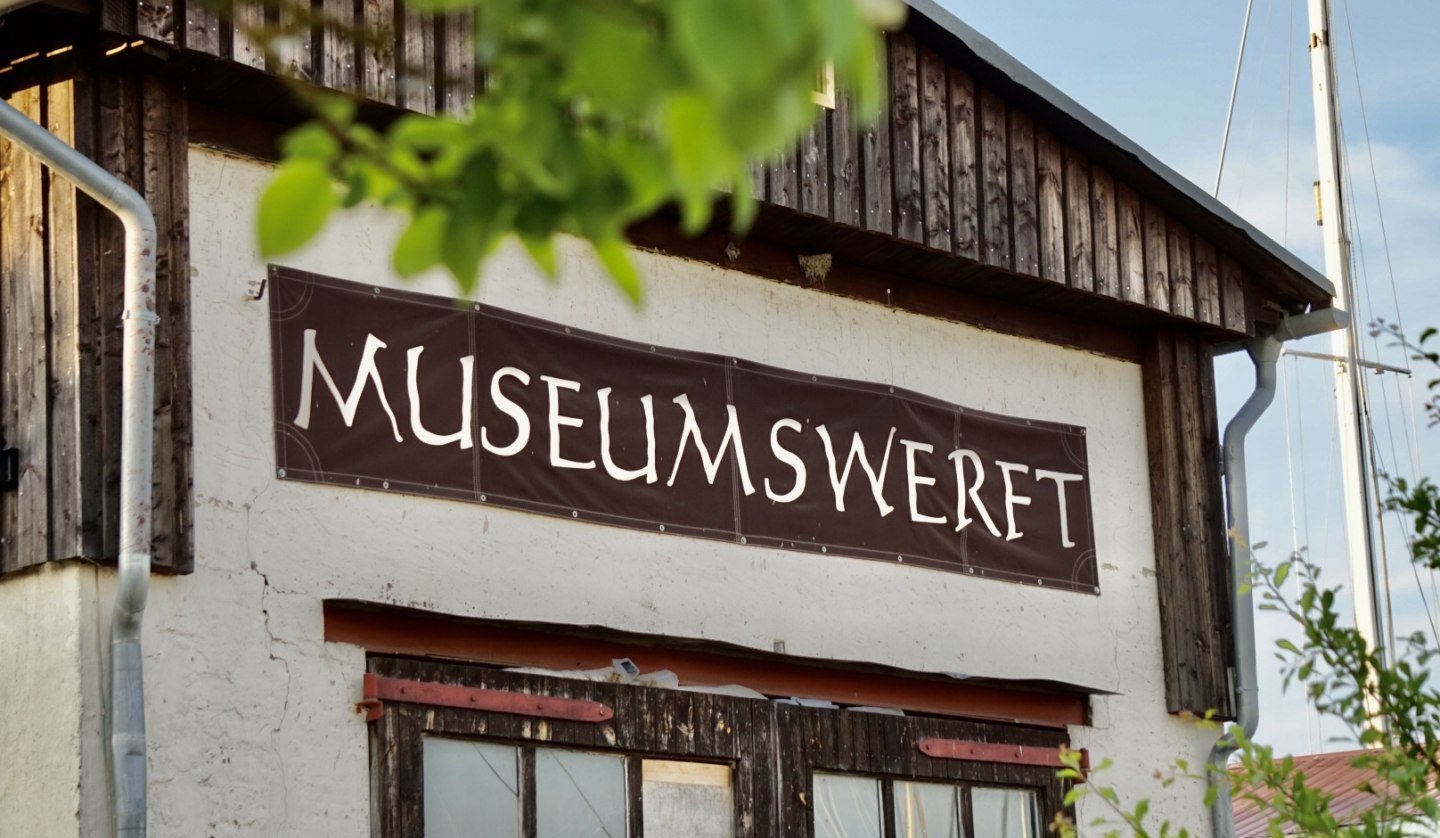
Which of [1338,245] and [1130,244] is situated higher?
[1338,245]

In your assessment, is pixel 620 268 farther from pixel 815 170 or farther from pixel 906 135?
pixel 906 135

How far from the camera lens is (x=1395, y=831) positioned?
5121mm

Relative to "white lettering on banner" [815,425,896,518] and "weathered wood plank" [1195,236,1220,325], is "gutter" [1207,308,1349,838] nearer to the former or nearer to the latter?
"weathered wood plank" [1195,236,1220,325]

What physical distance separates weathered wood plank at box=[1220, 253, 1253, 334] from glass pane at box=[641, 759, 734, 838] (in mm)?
4499

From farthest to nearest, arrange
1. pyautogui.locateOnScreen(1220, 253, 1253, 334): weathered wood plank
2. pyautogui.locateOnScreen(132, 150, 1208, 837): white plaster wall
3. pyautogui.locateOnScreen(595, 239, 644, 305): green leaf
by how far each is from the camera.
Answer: pyautogui.locateOnScreen(1220, 253, 1253, 334): weathered wood plank → pyautogui.locateOnScreen(132, 150, 1208, 837): white plaster wall → pyautogui.locateOnScreen(595, 239, 644, 305): green leaf

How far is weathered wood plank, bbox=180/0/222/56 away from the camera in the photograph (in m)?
7.85

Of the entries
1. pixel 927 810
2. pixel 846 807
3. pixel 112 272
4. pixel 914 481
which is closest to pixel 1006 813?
pixel 927 810

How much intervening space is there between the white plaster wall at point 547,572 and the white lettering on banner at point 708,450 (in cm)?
30

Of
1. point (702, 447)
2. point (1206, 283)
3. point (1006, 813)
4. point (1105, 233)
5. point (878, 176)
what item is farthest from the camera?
point (1206, 283)

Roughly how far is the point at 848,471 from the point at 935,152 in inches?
70.1

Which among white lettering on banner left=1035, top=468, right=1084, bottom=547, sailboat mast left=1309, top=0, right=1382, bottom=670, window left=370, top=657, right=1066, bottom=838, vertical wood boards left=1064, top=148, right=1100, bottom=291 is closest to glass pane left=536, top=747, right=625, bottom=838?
window left=370, top=657, right=1066, bottom=838

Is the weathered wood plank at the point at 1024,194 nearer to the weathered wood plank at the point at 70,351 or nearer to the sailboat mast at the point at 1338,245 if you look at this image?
the weathered wood plank at the point at 70,351

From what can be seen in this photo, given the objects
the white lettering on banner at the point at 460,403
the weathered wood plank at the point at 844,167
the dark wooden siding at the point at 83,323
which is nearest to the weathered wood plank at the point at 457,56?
the white lettering on banner at the point at 460,403

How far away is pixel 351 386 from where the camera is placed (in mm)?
8422
